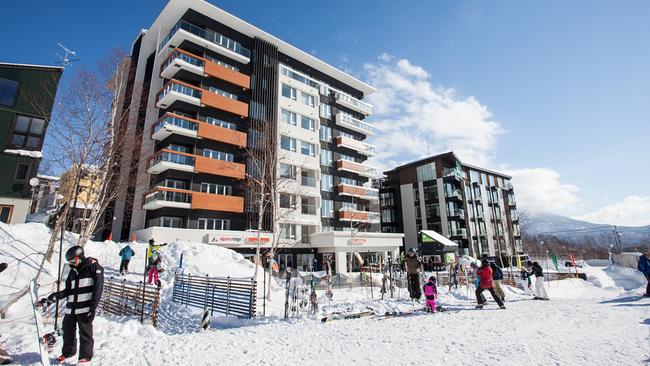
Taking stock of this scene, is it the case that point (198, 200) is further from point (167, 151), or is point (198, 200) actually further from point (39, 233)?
point (39, 233)

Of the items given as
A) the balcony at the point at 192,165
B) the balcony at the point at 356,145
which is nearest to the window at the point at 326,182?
the balcony at the point at 356,145

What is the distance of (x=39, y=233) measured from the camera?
19.0 metres

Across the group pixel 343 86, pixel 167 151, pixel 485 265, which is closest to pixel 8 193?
pixel 167 151

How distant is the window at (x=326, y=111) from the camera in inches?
1676

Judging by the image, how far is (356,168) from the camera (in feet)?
141

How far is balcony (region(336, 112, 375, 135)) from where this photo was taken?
144 ft

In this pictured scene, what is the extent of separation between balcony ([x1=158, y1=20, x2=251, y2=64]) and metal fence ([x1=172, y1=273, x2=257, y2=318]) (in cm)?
2601

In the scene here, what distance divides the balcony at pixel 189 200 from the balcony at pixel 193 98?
9.06 m

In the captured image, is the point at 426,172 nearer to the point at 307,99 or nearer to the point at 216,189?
the point at 307,99

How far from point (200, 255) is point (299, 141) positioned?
792 inches

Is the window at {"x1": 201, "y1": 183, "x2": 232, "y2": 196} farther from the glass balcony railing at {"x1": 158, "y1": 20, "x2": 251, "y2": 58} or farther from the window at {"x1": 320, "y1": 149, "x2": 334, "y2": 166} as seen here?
the glass balcony railing at {"x1": 158, "y1": 20, "x2": 251, "y2": 58}

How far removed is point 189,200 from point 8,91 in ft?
45.8

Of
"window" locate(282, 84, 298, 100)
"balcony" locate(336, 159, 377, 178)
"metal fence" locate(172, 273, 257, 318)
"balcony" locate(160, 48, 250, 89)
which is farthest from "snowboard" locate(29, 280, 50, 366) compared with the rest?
"balcony" locate(336, 159, 377, 178)

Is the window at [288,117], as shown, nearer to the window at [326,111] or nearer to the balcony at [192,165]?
the window at [326,111]
